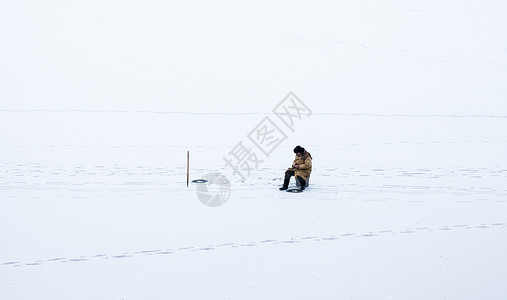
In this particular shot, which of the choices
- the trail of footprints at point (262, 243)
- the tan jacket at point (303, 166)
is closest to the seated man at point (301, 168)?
the tan jacket at point (303, 166)

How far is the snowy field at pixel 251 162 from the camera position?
182 inches

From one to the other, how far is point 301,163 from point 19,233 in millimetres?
5343

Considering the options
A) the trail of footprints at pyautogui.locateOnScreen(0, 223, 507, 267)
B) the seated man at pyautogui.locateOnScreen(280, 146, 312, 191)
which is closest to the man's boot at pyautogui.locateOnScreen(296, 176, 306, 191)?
the seated man at pyautogui.locateOnScreen(280, 146, 312, 191)

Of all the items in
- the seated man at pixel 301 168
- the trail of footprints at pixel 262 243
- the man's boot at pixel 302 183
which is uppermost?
the seated man at pixel 301 168

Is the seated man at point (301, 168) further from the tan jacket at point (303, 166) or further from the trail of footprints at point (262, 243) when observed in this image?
the trail of footprints at point (262, 243)

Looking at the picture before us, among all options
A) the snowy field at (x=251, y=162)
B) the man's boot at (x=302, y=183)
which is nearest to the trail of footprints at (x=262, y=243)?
the snowy field at (x=251, y=162)

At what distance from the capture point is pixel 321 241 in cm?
561

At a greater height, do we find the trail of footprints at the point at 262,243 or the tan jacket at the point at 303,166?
the tan jacket at the point at 303,166

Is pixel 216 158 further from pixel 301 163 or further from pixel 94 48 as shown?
pixel 94 48

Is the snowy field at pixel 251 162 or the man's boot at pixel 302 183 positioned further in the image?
the man's boot at pixel 302 183

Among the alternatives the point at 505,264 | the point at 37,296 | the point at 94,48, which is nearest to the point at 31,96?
the point at 94,48

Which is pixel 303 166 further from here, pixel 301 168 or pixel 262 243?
pixel 262 243

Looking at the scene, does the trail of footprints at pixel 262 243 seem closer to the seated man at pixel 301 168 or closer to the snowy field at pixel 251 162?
the snowy field at pixel 251 162

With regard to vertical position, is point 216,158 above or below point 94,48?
below
